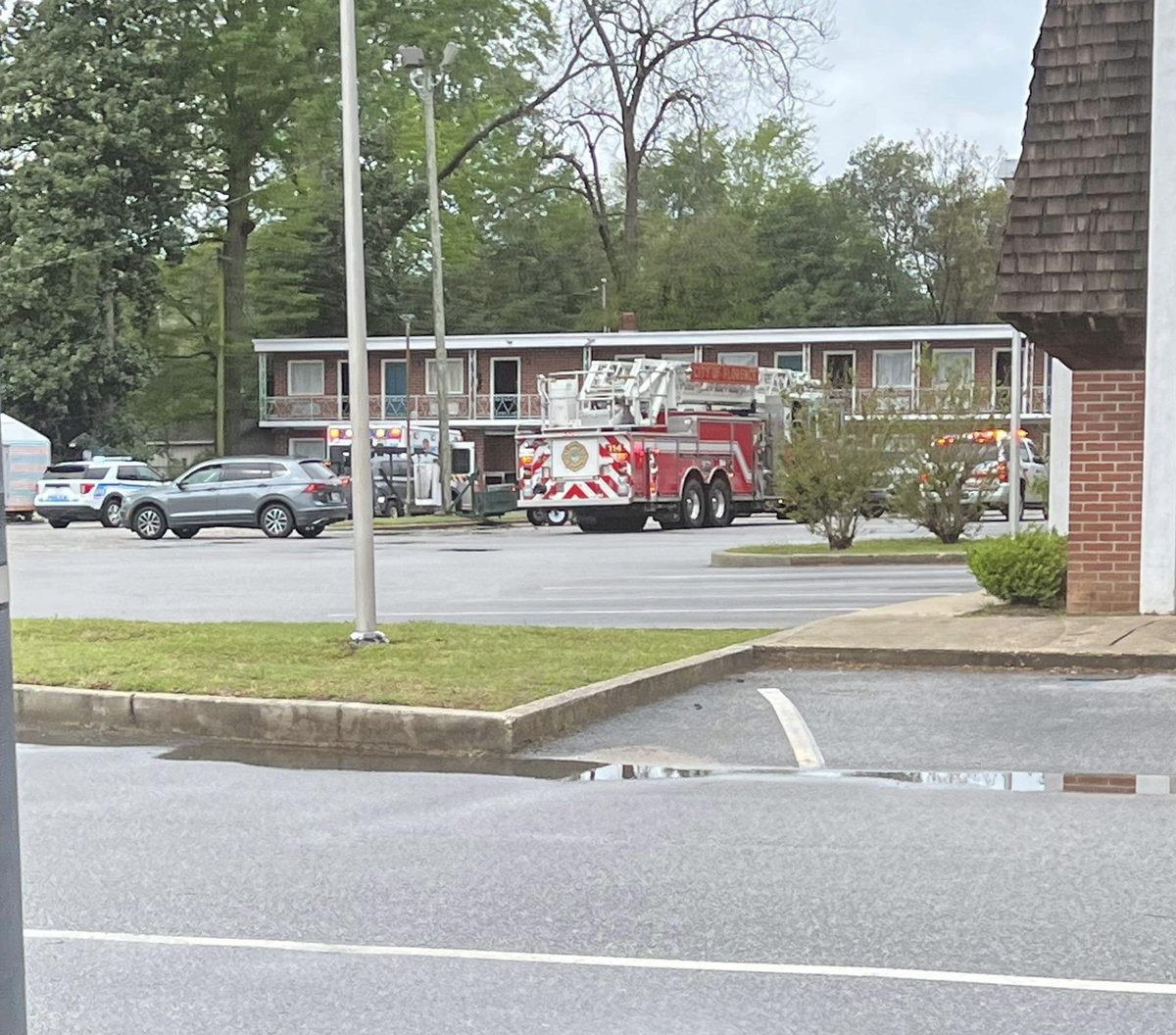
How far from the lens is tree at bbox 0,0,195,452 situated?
4847 centimetres

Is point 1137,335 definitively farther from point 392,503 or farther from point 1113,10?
point 392,503

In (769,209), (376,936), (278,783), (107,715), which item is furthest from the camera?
(769,209)

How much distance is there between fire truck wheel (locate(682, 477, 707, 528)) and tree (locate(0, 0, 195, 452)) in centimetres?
2180

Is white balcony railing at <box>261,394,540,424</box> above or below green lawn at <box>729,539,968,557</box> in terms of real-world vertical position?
above

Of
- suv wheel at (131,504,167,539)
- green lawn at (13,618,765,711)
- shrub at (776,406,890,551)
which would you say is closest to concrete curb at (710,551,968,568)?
Result: shrub at (776,406,890,551)

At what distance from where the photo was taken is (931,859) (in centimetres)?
645

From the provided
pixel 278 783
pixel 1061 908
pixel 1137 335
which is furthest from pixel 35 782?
pixel 1137 335

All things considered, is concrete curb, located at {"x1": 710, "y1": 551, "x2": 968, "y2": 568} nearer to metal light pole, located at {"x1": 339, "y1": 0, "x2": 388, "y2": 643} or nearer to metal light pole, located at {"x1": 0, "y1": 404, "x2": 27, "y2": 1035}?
metal light pole, located at {"x1": 339, "y1": 0, "x2": 388, "y2": 643}

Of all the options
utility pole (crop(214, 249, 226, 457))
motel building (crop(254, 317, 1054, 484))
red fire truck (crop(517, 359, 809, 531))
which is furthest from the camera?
utility pole (crop(214, 249, 226, 457))

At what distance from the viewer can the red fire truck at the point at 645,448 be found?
1324 inches

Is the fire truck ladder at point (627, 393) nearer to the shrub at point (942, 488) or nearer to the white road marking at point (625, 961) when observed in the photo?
the shrub at point (942, 488)

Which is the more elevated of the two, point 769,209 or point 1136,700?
point 769,209

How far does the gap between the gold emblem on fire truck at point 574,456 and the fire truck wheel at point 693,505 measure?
2334mm

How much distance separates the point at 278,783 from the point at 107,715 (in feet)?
7.28
